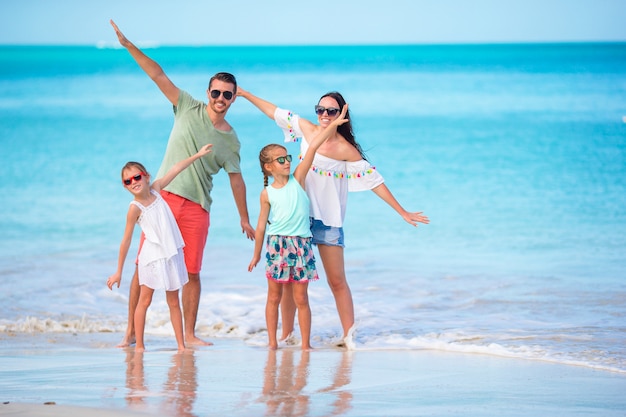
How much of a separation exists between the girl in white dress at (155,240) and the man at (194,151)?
19 cm

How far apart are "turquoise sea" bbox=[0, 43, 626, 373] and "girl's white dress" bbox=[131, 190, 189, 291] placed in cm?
102

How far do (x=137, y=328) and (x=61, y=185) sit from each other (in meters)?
9.48

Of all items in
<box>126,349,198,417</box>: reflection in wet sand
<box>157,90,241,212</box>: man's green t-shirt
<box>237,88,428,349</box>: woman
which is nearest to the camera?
<box>126,349,198,417</box>: reflection in wet sand

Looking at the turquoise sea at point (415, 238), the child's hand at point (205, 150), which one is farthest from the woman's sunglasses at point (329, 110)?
the turquoise sea at point (415, 238)

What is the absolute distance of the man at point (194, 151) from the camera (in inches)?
228

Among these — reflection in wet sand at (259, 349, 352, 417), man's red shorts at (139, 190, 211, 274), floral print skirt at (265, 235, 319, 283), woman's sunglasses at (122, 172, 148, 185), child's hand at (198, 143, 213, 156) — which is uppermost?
child's hand at (198, 143, 213, 156)

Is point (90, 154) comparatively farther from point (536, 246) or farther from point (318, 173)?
point (318, 173)

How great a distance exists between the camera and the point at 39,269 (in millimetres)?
8953

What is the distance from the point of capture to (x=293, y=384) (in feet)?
15.0

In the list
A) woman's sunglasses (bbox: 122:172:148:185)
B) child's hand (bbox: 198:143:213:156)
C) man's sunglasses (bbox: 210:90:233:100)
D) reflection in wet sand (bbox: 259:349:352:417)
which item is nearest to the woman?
man's sunglasses (bbox: 210:90:233:100)

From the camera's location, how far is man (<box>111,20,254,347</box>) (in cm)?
579

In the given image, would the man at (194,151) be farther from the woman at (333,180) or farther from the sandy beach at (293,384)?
the sandy beach at (293,384)

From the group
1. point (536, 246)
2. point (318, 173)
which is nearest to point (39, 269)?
point (318, 173)

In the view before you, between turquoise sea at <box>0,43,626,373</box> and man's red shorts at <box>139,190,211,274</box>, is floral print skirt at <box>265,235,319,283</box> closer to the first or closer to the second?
man's red shorts at <box>139,190,211,274</box>
